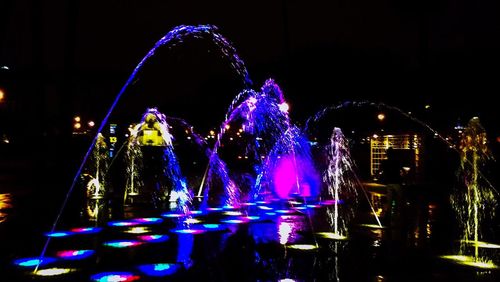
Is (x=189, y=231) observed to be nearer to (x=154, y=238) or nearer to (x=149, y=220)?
(x=154, y=238)

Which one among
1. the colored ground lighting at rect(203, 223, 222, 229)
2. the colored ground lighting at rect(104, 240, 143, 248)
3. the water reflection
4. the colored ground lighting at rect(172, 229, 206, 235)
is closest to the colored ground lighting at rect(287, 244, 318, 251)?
the colored ground lighting at rect(172, 229, 206, 235)

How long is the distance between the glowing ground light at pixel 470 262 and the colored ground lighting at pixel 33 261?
6.95 metres

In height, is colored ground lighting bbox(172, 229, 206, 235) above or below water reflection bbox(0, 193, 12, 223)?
below

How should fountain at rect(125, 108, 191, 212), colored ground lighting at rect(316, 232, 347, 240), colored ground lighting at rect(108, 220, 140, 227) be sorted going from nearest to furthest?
colored ground lighting at rect(316, 232, 347, 240) → colored ground lighting at rect(108, 220, 140, 227) → fountain at rect(125, 108, 191, 212)

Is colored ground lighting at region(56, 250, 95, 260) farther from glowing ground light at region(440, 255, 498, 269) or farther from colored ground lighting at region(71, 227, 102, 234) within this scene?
glowing ground light at region(440, 255, 498, 269)

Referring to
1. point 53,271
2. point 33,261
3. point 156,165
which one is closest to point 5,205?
point 156,165

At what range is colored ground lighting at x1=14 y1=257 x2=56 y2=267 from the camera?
7.89m

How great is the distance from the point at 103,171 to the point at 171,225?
10968 millimetres

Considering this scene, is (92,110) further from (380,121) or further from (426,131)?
(426,131)

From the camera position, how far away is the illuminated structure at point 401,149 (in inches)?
1118

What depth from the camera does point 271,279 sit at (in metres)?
7.03

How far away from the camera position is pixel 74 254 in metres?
8.67

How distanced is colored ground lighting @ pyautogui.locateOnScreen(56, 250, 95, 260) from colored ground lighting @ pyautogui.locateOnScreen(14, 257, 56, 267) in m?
0.28

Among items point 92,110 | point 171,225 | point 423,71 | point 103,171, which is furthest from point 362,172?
point 92,110
